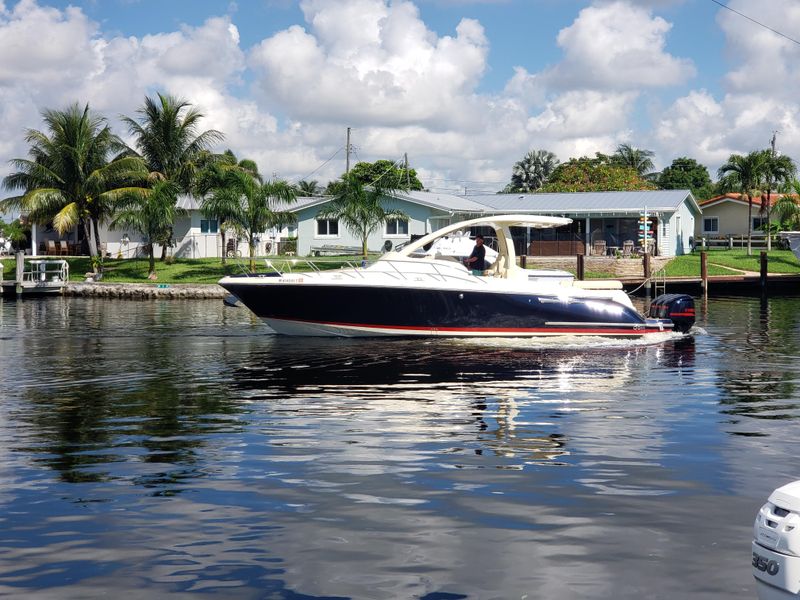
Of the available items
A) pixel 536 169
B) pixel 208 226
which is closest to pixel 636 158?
pixel 536 169

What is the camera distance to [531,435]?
A: 10883 mm

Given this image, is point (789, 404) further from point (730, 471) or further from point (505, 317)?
point (505, 317)

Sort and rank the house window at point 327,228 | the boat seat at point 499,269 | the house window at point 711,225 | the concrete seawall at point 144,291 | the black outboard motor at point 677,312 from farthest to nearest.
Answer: the house window at point 711,225 < the house window at point 327,228 < the concrete seawall at point 144,291 < the black outboard motor at point 677,312 < the boat seat at point 499,269

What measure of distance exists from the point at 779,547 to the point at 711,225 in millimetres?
65621

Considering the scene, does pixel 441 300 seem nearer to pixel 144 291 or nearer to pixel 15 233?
pixel 144 291

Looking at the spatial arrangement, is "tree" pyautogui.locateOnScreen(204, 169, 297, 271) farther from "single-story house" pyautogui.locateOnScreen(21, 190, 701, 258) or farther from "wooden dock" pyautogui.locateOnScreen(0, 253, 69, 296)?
"wooden dock" pyautogui.locateOnScreen(0, 253, 69, 296)

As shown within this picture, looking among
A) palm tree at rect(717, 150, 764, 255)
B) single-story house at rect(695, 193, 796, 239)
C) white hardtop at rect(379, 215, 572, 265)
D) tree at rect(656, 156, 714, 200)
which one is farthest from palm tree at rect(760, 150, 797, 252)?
tree at rect(656, 156, 714, 200)

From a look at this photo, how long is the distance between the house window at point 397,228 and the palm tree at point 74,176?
1393 cm

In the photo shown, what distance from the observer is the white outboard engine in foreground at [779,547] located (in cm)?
471

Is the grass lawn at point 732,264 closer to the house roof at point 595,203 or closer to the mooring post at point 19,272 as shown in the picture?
the house roof at point 595,203

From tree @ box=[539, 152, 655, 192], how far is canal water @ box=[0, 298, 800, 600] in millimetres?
53032

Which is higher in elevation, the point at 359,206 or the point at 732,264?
the point at 359,206

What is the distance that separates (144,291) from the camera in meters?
42.5

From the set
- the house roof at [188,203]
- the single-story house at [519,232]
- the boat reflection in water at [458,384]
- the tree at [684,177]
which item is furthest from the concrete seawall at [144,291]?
the tree at [684,177]
